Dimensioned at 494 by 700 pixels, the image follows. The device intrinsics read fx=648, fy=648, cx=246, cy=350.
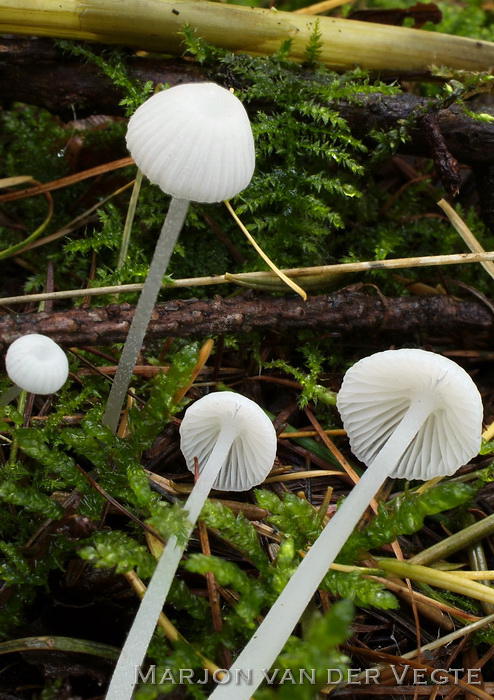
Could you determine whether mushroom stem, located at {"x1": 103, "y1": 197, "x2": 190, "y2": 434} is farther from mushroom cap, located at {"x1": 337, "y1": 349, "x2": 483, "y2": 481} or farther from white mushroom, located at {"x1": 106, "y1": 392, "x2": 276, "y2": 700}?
mushroom cap, located at {"x1": 337, "y1": 349, "x2": 483, "y2": 481}

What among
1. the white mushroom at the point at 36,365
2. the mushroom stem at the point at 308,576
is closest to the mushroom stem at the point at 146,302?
the white mushroom at the point at 36,365

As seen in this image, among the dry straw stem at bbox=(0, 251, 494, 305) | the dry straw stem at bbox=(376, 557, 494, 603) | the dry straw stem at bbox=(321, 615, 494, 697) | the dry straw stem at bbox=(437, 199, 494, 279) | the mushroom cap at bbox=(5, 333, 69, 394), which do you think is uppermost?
the dry straw stem at bbox=(437, 199, 494, 279)

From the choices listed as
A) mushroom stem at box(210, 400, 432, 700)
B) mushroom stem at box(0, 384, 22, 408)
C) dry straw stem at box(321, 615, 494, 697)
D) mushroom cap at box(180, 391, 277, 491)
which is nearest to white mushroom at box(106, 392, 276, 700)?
mushroom cap at box(180, 391, 277, 491)

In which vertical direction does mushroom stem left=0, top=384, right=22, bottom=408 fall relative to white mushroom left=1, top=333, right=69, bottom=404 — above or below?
below

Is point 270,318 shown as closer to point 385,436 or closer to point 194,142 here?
point 385,436

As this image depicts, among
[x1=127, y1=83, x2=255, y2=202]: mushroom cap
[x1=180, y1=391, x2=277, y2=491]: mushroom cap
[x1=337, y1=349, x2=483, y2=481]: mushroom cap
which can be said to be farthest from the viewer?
[x1=180, y1=391, x2=277, y2=491]: mushroom cap

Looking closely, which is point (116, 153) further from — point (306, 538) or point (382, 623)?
point (382, 623)

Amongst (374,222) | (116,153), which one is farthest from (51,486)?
(374,222)
